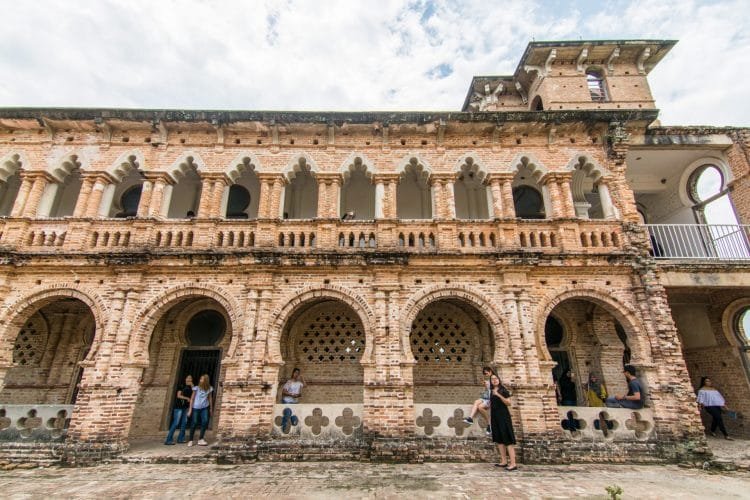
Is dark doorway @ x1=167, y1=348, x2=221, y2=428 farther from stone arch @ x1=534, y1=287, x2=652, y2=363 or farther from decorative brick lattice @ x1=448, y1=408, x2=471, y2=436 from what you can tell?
stone arch @ x1=534, y1=287, x2=652, y2=363

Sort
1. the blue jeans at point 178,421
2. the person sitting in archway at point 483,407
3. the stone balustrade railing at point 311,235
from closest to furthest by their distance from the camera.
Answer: the person sitting in archway at point 483,407 → the blue jeans at point 178,421 → the stone balustrade railing at point 311,235

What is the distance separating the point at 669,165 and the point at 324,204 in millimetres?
11227

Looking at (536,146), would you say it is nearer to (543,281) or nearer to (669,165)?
(543,281)

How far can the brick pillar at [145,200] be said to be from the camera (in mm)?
9945

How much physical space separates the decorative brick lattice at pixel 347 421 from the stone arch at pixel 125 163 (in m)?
8.65

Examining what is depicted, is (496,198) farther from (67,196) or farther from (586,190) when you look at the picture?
(67,196)

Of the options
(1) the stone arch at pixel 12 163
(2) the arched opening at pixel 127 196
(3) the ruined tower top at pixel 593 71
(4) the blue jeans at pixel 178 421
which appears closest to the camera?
(4) the blue jeans at pixel 178 421

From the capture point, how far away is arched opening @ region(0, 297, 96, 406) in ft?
33.8

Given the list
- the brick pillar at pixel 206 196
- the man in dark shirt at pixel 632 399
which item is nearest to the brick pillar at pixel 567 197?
the man in dark shirt at pixel 632 399

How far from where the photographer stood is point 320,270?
9273mm

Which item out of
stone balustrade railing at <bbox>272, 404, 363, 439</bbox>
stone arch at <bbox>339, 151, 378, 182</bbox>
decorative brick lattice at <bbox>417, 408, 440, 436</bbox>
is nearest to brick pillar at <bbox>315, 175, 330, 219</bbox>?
stone arch at <bbox>339, 151, 378, 182</bbox>

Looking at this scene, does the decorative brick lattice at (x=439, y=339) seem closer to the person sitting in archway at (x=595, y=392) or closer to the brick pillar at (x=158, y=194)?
the person sitting in archway at (x=595, y=392)

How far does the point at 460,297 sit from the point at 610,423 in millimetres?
4399

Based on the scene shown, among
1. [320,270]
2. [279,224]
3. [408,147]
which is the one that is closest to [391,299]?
[320,270]
